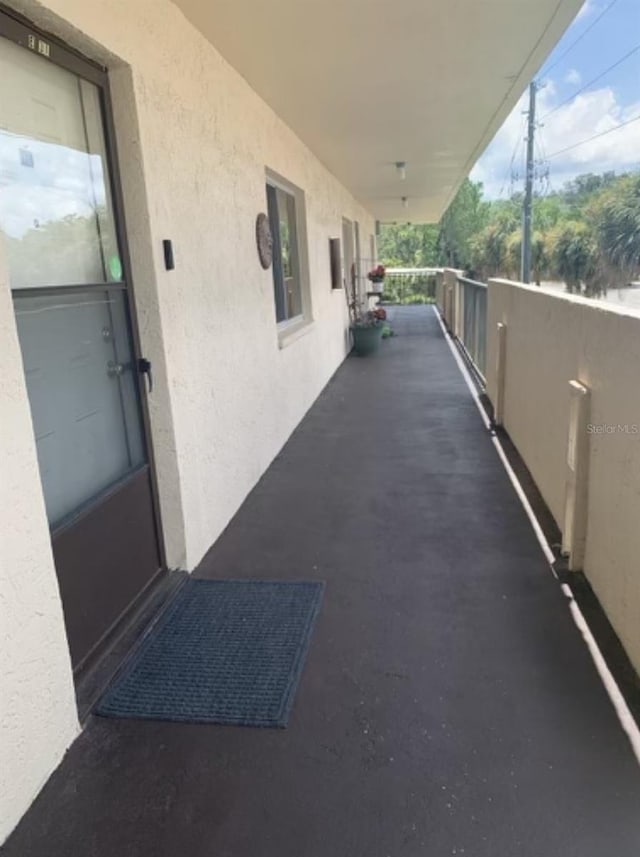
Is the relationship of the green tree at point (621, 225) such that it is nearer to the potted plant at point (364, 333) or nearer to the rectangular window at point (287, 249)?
the rectangular window at point (287, 249)

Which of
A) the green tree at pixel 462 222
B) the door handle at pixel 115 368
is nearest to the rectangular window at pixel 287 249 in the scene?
the door handle at pixel 115 368

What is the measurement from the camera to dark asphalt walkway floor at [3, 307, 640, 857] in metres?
1.51

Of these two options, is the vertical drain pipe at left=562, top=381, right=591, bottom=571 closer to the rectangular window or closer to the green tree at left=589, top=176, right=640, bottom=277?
the rectangular window

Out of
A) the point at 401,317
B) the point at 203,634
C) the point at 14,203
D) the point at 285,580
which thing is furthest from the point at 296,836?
the point at 401,317

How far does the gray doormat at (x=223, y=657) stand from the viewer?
6.48 feet

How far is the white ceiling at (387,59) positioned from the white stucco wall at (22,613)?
6.60 feet

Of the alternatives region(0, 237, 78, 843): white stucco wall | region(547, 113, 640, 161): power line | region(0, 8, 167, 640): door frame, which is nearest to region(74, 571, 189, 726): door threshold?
region(0, 8, 167, 640): door frame

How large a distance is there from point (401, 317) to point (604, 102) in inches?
500

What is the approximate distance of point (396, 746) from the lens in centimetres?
179

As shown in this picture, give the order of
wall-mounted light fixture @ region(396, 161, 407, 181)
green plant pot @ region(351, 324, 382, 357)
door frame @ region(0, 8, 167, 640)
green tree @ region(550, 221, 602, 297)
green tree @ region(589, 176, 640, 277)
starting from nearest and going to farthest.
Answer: door frame @ region(0, 8, 167, 640) → green tree @ region(589, 176, 640, 277) → green tree @ region(550, 221, 602, 297) → wall-mounted light fixture @ region(396, 161, 407, 181) → green plant pot @ region(351, 324, 382, 357)

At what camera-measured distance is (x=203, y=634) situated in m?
2.39

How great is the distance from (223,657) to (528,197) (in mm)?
14701

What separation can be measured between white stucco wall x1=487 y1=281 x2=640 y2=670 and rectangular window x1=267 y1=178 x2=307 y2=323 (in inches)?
92.9

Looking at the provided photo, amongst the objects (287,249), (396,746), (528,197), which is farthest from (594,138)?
(396,746)
